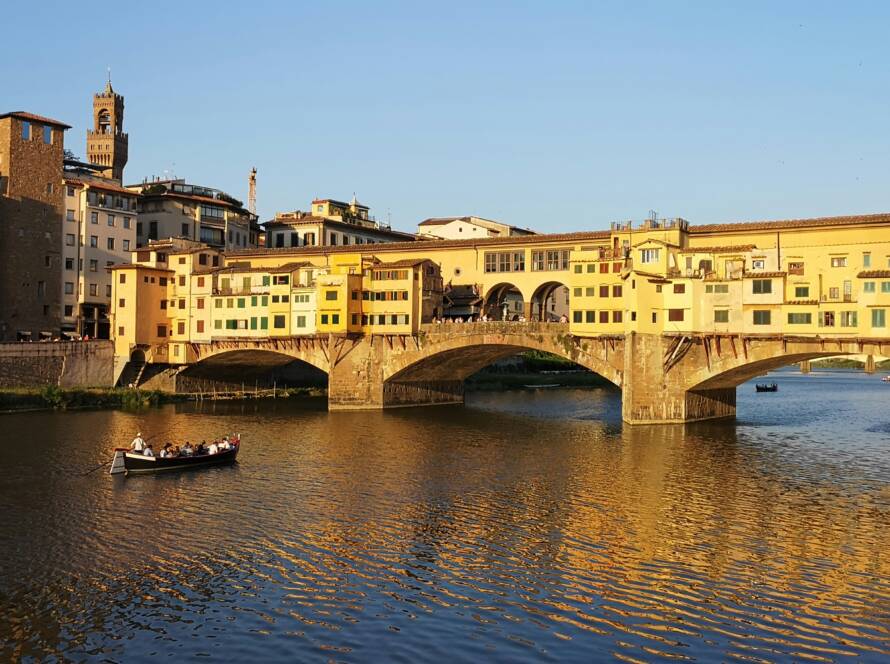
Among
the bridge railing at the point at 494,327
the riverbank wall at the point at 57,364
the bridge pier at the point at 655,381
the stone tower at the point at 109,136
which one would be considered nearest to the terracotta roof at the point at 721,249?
the bridge pier at the point at 655,381

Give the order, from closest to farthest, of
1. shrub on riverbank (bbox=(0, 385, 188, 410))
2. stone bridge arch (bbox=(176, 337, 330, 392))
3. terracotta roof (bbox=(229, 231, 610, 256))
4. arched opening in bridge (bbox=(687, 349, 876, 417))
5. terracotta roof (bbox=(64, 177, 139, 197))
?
arched opening in bridge (bbox=(687, 349, 876, 417))
shrub on riverbank (bbox=(0, 385, 188, 410))
terracotta roof (bbox=(229, 231, 610, 256))
stone bridge arch (bbox=(176, 337, 330, 392))
terracotta roof (bbox=(64, 177, 139, 197))

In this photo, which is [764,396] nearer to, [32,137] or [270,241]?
[270,241]

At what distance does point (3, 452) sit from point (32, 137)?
2109 inches

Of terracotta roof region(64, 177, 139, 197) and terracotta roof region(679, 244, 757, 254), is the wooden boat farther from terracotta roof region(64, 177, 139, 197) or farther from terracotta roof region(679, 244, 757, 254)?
terracotta roof region(64, 177, 139, 197)

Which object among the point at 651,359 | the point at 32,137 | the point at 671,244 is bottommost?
the point at 651,359

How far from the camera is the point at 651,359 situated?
67000mm

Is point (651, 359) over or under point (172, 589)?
over

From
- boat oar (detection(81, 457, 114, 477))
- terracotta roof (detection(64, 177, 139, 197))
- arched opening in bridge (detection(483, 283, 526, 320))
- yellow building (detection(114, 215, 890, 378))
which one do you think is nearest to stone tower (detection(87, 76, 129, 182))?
terracotta roof (detection(64, 177, 139, 197))

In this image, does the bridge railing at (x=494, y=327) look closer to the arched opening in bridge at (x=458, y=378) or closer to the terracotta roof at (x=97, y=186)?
the arched opening in bridge at (x=458, y=378)

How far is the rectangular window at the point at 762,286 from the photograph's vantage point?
64.1 m

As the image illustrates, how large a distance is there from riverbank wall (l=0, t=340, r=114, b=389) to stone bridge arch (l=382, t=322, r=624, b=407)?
100ft

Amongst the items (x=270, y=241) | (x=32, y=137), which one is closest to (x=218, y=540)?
(x=32, y=137)

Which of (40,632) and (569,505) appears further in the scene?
(569,505)

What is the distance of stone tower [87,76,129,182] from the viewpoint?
486ft
